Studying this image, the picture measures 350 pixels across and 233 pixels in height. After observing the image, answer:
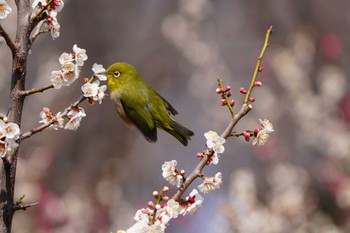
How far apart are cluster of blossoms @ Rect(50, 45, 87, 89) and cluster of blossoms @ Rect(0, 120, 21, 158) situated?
0.83 ft

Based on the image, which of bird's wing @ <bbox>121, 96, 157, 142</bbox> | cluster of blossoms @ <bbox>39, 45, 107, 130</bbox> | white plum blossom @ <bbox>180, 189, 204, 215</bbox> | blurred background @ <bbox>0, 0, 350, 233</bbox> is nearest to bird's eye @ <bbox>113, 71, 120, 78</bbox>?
bird's wing @ <bbox>121, 96, 157, 142</bbox>

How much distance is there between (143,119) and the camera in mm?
3078

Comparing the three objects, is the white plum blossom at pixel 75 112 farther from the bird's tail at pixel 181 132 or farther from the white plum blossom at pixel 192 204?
the bird's tail at pixel 181 132

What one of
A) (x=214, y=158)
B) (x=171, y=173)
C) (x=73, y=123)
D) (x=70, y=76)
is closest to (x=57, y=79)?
(x=70, y=76)

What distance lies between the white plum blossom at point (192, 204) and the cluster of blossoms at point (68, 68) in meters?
0.58

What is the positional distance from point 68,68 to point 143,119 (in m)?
0.76

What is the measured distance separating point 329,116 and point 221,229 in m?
2.46

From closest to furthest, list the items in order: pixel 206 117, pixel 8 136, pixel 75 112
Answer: pixel 8 136 < pixel 75 112 < pixel 206 117

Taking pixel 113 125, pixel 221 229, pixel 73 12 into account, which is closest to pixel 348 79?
pixel 221 229

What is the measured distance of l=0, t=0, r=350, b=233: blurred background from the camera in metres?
8.58

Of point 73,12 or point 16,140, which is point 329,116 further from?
point 16,140

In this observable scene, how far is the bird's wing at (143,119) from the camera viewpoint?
10.0 feet

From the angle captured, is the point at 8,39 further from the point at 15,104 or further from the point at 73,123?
the point at 73,123

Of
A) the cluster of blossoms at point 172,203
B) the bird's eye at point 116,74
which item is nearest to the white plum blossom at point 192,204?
the cluster of blossoms at point 172,203
